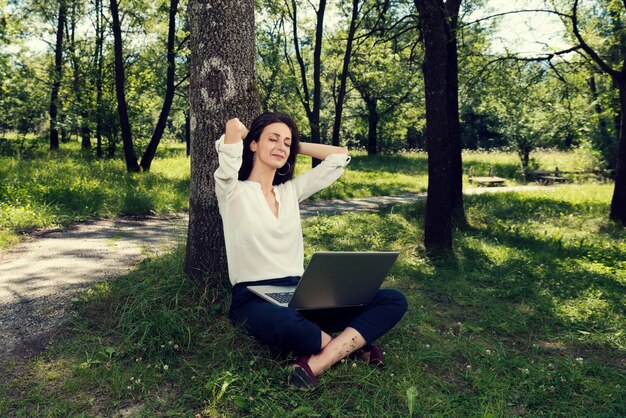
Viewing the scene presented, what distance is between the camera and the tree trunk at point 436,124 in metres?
7.25

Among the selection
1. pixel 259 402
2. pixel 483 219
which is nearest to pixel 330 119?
pixel 483 219

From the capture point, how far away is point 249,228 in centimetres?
356

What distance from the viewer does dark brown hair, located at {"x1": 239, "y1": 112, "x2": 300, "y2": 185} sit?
12.6 feet

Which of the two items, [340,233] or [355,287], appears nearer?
[355,287]

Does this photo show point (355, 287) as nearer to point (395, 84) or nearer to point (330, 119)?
point (395, 84)

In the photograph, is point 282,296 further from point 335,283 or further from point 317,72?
point 317,72

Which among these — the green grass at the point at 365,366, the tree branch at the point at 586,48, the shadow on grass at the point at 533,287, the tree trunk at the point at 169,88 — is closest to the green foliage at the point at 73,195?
the tree trunk at the point at 169,88

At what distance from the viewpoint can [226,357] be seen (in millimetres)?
3670

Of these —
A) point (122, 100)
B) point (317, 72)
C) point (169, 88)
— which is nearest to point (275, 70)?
point (317, 72)

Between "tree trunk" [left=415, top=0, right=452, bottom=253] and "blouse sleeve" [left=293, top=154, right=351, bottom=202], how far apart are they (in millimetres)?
3656

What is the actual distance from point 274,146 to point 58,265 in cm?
327

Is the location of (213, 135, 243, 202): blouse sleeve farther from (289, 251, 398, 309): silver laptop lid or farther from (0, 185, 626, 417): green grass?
(0, 185, 626, 417): green grass

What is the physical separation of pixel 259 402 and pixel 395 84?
101 ft

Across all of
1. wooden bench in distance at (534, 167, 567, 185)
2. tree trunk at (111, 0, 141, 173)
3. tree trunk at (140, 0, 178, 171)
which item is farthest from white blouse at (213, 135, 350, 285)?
wooden bench in distance at (534, 167, 567, 185)
